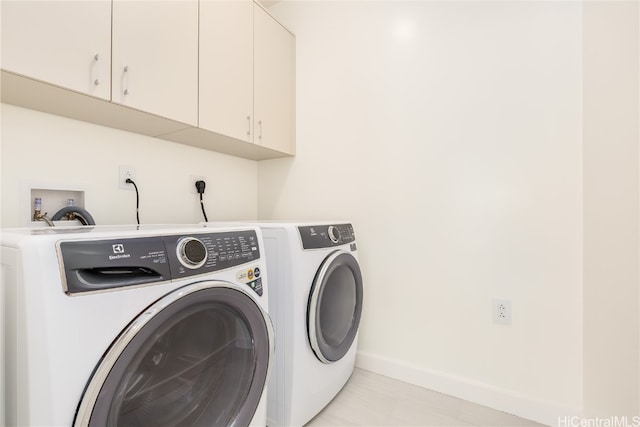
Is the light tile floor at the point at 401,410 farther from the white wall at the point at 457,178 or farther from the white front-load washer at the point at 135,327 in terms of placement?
the white front-load washer at the point at 135,327

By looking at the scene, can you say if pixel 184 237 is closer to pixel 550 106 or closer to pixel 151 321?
pixel 151 321

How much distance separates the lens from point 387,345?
1.77m

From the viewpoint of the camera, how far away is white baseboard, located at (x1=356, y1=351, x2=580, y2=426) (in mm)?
1367

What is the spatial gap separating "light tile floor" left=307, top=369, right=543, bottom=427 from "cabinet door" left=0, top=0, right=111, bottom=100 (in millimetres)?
1585

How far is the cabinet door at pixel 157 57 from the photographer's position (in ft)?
3.84

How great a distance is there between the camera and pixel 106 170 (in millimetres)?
1439

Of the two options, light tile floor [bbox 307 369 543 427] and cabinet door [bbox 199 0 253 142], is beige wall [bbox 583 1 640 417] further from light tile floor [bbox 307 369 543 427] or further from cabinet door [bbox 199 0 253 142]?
cabinet door [bbox 199 0 253 142]

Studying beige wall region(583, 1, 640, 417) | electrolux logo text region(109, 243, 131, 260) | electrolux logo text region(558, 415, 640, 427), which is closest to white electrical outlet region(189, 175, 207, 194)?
electrolux logo text region(109, 243, 131, 260)

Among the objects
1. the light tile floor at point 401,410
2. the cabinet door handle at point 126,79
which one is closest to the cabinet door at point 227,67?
the cabinet door handle at point 126,79

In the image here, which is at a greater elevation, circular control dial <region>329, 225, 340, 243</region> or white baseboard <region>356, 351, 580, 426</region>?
circular control dial <region>329, 225, 340, 243</region>

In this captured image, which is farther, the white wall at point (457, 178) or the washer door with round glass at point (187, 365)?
the white wall at point (457, 178)

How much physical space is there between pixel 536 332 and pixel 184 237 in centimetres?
152

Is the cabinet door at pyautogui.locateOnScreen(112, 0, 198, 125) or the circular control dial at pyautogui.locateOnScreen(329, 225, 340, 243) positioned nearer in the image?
the cabinet door at pyautogui.locateOnScreen(112, 0, 198, 125)

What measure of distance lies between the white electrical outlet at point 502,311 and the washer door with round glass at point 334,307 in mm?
640
